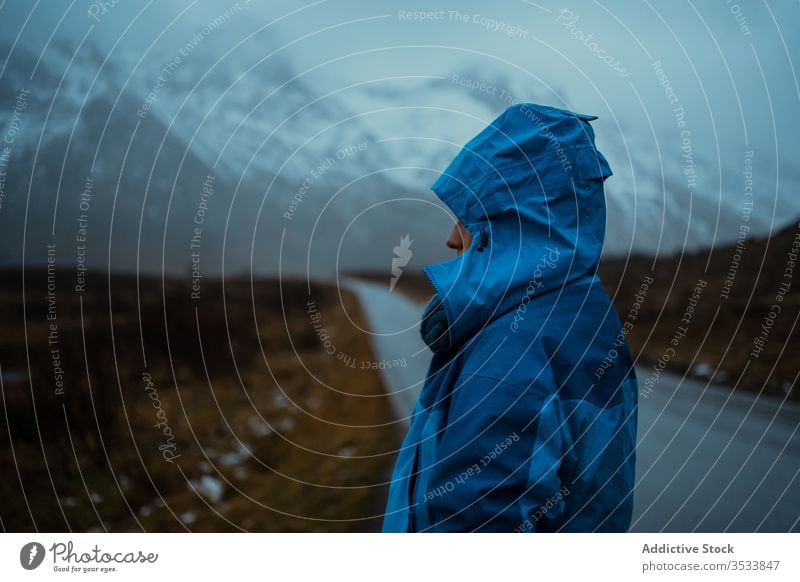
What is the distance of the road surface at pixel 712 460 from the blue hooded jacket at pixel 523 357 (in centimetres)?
149

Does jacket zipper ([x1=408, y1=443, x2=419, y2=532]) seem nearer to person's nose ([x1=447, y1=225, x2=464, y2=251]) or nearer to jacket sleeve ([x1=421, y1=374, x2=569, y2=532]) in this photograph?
jacket sleeve ([x1=421, y1=374, x2=569, y2=532])

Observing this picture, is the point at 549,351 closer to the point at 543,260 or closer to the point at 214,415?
the point at 543,260

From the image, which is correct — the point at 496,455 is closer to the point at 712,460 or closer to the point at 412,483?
the point at 412,483

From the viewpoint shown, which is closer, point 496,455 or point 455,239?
point 496,455

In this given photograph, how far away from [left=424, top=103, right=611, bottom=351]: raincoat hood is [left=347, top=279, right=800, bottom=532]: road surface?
169 centimetres

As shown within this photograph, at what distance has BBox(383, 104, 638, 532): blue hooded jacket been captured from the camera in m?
1.32

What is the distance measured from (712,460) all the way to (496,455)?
9.89ft

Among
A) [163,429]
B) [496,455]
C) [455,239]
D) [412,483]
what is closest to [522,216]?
[455,239]

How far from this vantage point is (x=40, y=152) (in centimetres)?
262

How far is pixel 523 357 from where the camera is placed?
4.36 feet

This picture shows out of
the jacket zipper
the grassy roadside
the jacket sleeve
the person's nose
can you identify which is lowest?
the grassy roadside
